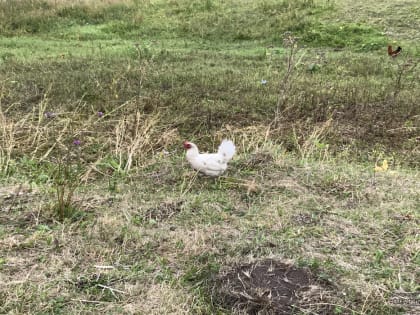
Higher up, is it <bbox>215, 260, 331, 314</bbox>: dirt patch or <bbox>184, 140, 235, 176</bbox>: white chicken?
<bbox>184, 140, 235, 176</bbox>: white chicken

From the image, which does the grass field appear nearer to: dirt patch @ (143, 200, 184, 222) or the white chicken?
dirt patch @ (143, 200, 184, 222)

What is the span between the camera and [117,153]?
4250mm

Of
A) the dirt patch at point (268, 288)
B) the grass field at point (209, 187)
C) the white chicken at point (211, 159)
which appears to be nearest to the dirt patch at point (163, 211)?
the grass field at point (209, 187)

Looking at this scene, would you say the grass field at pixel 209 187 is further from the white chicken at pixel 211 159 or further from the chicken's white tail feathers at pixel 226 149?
the chicken's white tail feathers at pixel 226 149

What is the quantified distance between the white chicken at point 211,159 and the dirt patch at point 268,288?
1.12 metres

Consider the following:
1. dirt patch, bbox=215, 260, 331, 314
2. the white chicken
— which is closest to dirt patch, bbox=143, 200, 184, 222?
the white chicken

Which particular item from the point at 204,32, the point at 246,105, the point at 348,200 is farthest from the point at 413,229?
the point at 204,32

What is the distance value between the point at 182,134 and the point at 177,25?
5.80m

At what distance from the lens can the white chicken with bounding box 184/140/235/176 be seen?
353 centimetres

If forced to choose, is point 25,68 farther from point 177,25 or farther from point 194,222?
point 194,222

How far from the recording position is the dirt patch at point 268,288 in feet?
7.54

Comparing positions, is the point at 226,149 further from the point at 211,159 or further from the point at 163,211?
the point at 163,211

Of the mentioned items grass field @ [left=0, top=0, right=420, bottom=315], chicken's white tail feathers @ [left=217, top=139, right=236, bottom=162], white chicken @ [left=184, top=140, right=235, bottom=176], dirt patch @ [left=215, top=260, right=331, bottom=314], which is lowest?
grass field @ [left=0, top=0, right=420, bottom=315]

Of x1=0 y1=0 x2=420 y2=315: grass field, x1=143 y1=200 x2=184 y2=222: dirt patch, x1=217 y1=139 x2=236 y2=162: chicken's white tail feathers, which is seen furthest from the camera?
x1=217 y1=139 x2=236 y2=162: chicken's white tail feathers
